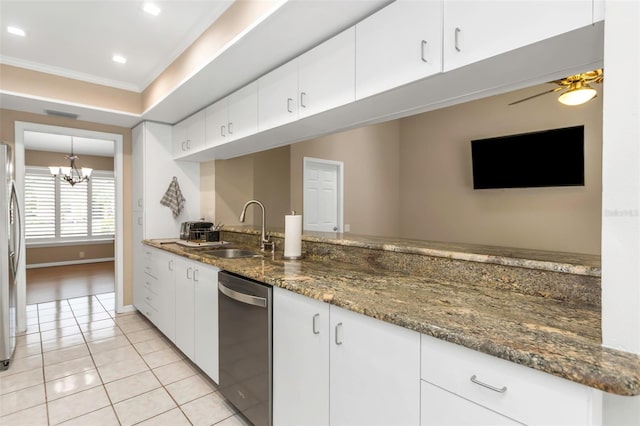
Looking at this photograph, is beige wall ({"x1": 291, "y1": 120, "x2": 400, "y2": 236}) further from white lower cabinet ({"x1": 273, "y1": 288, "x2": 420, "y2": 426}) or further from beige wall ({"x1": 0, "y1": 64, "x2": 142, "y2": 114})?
white lower cabinet ({"x1": 273, "y1": 288, "x2": 420, "y2": 426})

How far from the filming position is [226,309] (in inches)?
79.4

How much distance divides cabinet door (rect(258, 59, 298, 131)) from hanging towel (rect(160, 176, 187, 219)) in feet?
6.54

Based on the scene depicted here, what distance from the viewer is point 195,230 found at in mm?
3537

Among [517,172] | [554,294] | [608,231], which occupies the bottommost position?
[554,294]

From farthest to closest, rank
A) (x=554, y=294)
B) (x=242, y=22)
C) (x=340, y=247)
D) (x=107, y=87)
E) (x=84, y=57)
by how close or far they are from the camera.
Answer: (x=107, y=87) < (x=84, y=57) < (x=340, y=247) < (x=242, y=22) < (x=554, y=294)

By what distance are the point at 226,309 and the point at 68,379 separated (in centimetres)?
151

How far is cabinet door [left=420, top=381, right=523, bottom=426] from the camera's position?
0.89 meters

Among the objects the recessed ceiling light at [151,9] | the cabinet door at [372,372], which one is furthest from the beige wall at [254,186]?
the cabinet door at [372,372]

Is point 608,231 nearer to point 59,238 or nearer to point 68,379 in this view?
point 68,379

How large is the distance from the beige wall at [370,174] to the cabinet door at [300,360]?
11.7 ft

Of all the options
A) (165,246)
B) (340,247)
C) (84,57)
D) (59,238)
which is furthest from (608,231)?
(59,238)

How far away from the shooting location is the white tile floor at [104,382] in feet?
6.58

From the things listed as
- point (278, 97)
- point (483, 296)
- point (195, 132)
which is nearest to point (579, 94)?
point (483, 296)

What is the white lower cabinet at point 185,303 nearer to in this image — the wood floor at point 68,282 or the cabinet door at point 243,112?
the cabinet door at point 243,112
